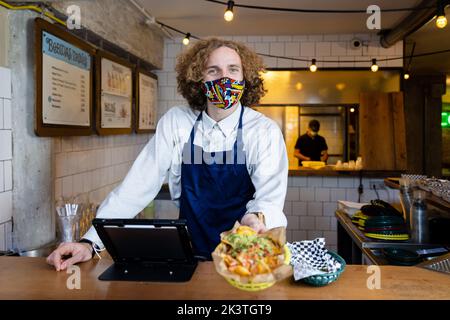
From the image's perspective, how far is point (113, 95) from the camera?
378cm

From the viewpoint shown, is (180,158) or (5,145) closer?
(180,158)

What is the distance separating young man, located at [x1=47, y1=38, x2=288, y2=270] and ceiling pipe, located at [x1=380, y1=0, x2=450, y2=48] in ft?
7.55

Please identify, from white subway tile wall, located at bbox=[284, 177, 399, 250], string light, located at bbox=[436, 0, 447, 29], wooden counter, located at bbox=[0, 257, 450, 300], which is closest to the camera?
wooden counter, located at bbox=[0, 257, 450, 300]

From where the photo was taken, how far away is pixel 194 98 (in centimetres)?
200

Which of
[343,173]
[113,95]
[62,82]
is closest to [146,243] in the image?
[62,82]

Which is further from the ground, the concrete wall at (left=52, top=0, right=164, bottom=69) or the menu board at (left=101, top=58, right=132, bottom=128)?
the concrete wall at (left=52, top=0, right=164, bottom=69)

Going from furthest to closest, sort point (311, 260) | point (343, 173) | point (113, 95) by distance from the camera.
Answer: point (343, 173)
point (113, 95)
point (311, 260)

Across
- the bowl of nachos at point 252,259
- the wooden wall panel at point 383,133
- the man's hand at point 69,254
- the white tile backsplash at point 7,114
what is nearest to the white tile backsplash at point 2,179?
the white tile backsplash at point 7,114

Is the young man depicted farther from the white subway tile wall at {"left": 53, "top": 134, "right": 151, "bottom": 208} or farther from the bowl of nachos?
the white subway tile wall at {"left": 53, "top": 134, "right": 151, "bottom": 208}

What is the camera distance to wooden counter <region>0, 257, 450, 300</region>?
1207 millimetres

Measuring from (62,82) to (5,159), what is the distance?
70 centimetres

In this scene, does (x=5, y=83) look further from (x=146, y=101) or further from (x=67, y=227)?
(x=146, y=101)

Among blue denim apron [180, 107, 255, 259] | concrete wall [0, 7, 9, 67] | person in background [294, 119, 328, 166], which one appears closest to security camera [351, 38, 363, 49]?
person in background [294, 119, 328, 166]

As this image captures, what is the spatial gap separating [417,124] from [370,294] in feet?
33.8
